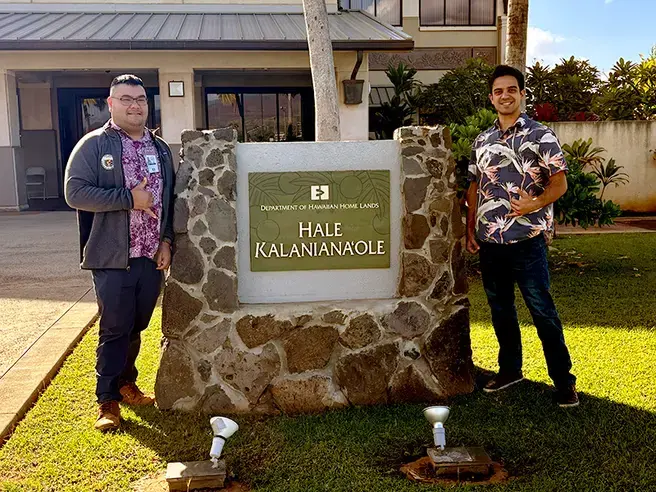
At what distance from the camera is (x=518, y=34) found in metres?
8.51

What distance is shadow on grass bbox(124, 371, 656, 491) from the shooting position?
3.42m

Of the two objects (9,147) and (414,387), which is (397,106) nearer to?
(9,147)

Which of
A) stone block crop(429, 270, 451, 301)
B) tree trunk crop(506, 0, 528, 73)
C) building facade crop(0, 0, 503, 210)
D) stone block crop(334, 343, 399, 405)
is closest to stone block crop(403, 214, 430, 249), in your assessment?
stone block crop(429, 270, 451, 301)

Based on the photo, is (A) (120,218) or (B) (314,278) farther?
(B) (314,278)

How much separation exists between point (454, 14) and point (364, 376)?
17.3 m

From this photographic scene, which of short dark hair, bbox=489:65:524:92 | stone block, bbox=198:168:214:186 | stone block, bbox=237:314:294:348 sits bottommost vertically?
stone block, bbox=237:314:294:348

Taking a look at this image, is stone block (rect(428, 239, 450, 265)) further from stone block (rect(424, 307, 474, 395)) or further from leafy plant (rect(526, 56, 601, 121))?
leafy plant (rect(526, 56, 601, 121))

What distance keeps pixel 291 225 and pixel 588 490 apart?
2219 millimetres

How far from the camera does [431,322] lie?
448 centimetres

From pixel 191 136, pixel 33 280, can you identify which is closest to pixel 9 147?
pixel 33 280

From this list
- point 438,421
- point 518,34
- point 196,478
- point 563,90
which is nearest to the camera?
point 196,478

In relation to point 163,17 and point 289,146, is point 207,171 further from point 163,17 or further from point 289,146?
point 163,17

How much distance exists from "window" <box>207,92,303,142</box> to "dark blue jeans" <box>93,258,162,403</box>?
39.1 ft

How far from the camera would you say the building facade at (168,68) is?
12.4 metres
